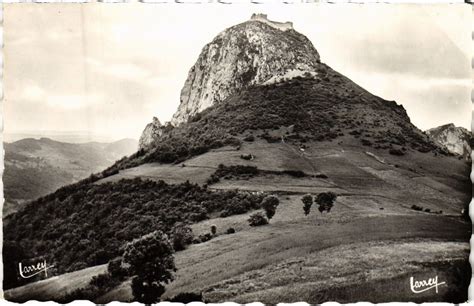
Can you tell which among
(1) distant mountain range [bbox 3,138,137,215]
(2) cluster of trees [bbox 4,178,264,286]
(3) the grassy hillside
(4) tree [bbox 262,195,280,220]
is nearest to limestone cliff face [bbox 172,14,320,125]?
(3) the grassy hillside

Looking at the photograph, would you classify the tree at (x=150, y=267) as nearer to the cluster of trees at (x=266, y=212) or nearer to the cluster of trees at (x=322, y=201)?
the cluster of trees at (x=266, y=212)

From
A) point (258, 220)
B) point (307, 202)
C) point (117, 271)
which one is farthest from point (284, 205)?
point (117, 271)

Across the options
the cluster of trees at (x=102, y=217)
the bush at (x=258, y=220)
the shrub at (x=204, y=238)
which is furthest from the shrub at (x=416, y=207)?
the shrub at (x=204, y=238)

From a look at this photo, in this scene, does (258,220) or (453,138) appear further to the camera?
(453,138)

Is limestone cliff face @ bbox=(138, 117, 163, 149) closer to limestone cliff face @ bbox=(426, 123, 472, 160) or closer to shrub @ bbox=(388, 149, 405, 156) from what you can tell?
shrub @ bbox=(388, 149, 405, 156)

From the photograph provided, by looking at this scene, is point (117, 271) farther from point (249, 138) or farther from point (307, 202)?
point (307, 202)

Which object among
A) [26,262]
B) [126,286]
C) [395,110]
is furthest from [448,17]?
[26,262]
